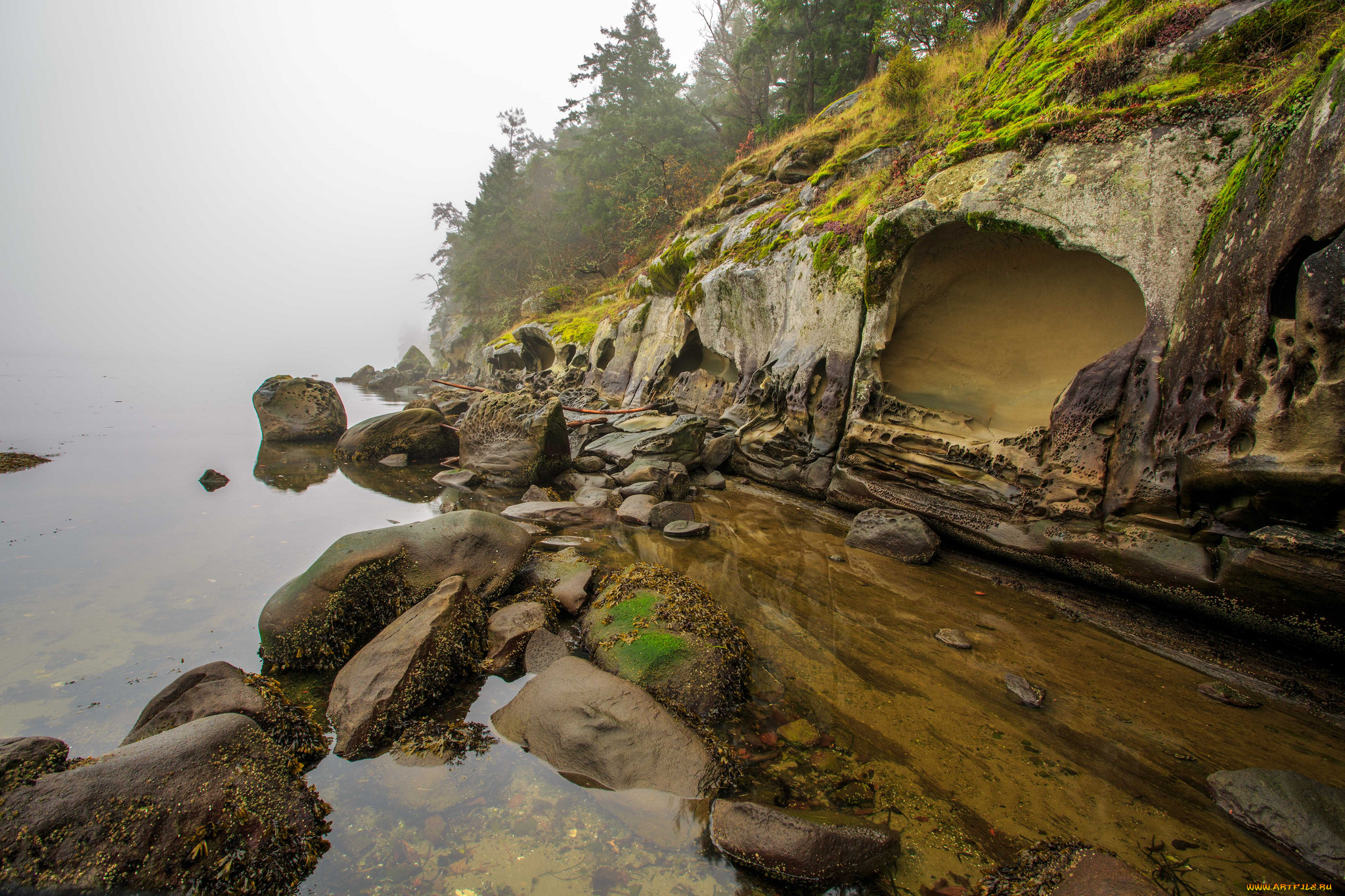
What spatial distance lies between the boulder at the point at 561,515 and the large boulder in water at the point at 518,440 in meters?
1.83

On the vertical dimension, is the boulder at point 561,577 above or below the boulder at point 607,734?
above

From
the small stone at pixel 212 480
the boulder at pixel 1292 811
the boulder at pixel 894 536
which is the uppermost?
the boulder at pixel 894 536

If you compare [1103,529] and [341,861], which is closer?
[341,861]

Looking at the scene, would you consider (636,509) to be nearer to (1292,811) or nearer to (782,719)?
(782,719)

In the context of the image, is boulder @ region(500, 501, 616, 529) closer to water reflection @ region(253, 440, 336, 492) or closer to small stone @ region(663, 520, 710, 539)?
small stone @ region(663, 520, 710, 539)

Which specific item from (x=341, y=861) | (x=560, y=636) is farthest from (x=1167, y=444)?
(x=341, y=861)

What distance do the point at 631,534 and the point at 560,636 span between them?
264cm

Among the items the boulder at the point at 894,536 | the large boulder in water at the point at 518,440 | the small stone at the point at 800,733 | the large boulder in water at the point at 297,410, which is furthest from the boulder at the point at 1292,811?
the large boulder in water at the point at 297,410

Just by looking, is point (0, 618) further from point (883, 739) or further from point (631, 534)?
point (883, 739)

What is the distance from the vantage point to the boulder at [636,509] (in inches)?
267

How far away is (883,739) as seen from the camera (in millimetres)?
3006

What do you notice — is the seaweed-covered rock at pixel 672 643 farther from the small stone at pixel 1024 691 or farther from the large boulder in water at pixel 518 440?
the large boulder in water at pixel 518 440

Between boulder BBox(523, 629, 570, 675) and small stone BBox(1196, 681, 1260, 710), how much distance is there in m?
4.35

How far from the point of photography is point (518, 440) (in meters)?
9.02
